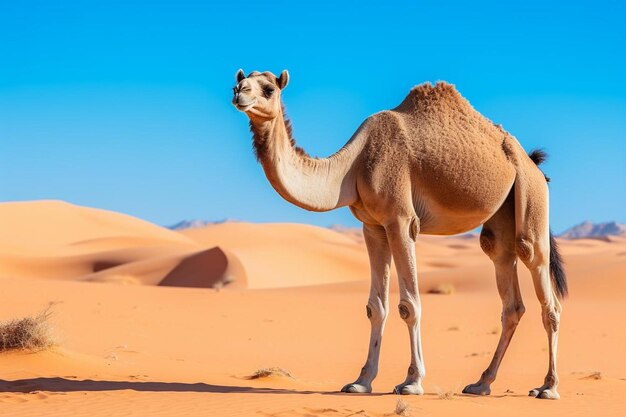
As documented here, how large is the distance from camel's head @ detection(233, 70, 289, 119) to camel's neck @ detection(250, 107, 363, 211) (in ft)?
0.46

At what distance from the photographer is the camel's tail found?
11281mm

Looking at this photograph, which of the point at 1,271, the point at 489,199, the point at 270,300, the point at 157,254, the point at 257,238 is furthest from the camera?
the point at 257,238

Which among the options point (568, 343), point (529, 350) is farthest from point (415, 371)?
point (568, 343)

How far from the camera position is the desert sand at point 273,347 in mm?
9422

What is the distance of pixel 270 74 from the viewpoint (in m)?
9.41

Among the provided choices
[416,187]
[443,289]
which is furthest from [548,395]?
[443,289]

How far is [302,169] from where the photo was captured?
957cm

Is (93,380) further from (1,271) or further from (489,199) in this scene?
(1,271)

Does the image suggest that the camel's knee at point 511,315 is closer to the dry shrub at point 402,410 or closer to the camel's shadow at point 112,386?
the camel's shadow at point 112,386

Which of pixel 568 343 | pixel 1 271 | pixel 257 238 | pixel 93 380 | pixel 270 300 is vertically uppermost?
pixel 257 238

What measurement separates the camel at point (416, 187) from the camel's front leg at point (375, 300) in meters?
0.01

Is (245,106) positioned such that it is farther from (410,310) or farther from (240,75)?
(410,310)

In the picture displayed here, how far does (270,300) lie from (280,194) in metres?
16.7

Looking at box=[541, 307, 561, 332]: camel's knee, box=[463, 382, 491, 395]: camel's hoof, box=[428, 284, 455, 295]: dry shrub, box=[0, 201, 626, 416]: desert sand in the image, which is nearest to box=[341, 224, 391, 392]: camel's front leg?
box=[0, 201, 626, 416]: desert sand
